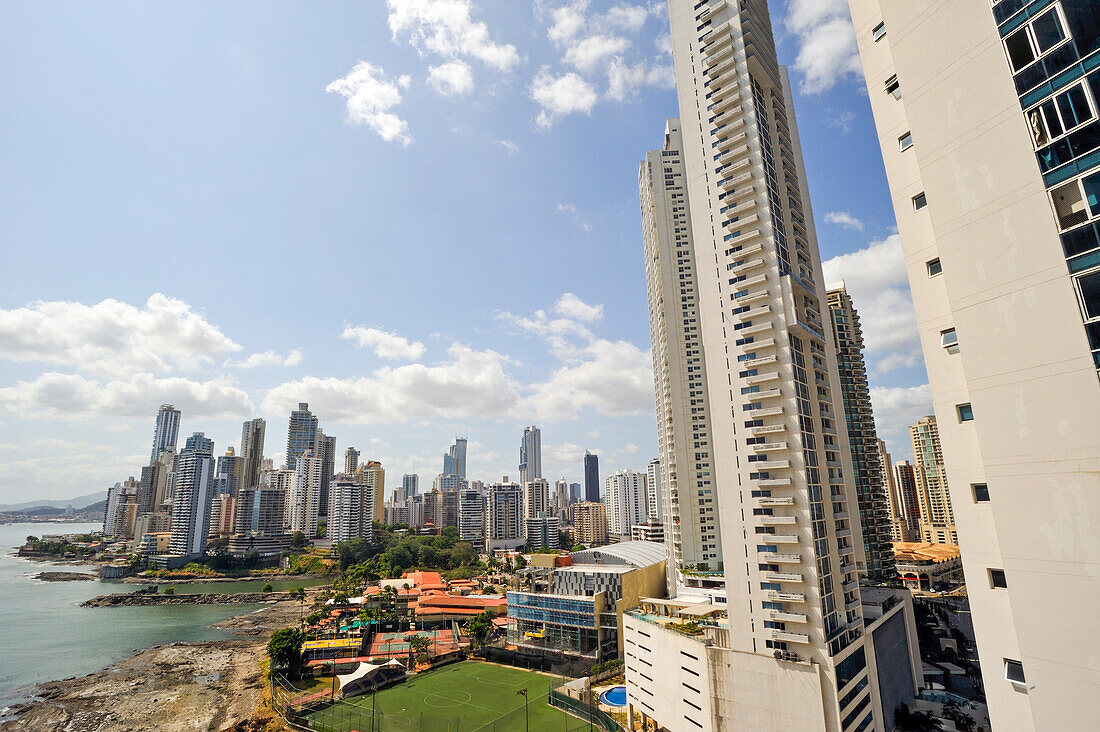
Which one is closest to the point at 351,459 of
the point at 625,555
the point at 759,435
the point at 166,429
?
the point at 166,429

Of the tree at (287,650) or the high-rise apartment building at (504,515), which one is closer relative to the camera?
the tree at (287,650)

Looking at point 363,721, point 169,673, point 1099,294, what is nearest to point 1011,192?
point 1099,294

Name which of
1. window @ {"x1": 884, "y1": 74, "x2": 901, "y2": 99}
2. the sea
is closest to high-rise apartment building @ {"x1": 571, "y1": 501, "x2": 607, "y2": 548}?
the sea

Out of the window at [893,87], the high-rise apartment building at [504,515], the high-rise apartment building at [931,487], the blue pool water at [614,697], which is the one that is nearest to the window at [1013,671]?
the window at [893,87]

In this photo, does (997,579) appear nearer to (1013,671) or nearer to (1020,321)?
(1013,671)

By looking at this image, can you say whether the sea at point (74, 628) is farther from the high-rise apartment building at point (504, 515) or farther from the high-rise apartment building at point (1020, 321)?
the high-rise apartment building at point (1020, 321)

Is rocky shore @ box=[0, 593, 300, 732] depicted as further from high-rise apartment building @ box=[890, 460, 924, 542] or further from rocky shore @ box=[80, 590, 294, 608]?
high-rise apartment building @ box=[890, 460, 924, 542]

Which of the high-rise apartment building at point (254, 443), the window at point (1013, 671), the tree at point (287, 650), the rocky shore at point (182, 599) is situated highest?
the high-rise apartment building at point (254, 443)
